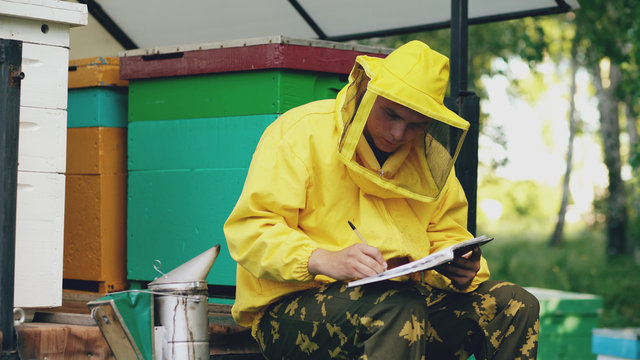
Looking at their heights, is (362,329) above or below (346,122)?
below

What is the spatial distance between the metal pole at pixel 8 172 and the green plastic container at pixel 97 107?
90cm

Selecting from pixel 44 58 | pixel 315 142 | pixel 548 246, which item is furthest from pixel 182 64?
pixel 548 246

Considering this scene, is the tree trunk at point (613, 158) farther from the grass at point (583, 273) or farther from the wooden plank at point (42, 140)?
the wooden plank at point (42, 140)

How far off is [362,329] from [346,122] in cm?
56

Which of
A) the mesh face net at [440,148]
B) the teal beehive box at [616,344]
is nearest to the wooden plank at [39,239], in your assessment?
the mesh face net at [440,148]

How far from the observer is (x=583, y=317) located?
4.15m

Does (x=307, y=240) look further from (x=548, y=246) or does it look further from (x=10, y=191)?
(x=548, y=246)

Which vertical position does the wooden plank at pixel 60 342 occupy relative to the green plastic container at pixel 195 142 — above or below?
below

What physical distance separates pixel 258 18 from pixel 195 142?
1.12m

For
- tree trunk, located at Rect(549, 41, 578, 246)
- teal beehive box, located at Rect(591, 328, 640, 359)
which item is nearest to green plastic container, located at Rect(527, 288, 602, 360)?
teal beehive box, located at Rect(591, 328, 640, 359)

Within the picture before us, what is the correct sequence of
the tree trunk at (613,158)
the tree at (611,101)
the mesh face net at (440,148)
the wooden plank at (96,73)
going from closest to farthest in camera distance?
1. the mesh face net at (440,148)
2. the wooden plank at (96,73)
3. the tree at (611,101)
4. the tree trunk at (613,158)

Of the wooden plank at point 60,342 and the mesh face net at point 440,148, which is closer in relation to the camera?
the wooden plank at point 60,342

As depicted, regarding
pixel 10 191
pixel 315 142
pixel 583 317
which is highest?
pixel 315 142

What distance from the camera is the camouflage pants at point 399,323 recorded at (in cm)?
198
